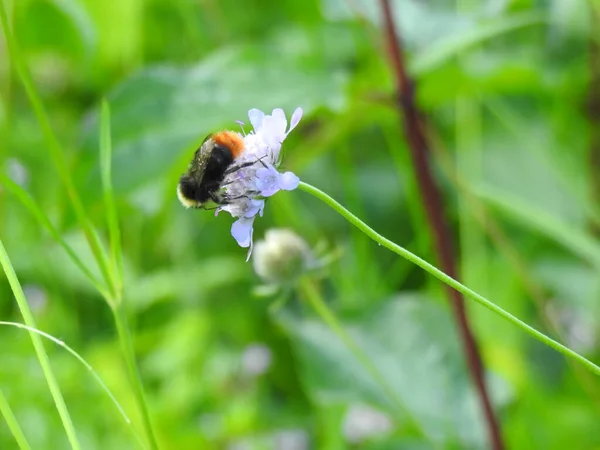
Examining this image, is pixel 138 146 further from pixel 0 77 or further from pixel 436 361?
pixel 0 77

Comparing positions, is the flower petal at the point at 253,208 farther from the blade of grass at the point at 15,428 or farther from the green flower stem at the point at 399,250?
the blade of grass at the point at 15,428

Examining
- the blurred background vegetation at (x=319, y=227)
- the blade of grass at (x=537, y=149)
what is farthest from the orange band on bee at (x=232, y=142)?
the blade of grass at (x=537, y=149)

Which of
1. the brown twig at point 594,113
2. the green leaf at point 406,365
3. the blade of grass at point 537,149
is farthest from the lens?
the brown twig at point 594,113

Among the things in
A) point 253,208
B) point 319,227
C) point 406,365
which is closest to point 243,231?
point 253,208

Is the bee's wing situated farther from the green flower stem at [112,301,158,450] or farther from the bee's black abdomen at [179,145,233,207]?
the green flower stem at [112,301,158,450]

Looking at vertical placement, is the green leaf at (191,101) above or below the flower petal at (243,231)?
above

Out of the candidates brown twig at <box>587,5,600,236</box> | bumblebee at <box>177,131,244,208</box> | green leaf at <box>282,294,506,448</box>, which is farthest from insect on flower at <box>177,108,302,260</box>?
brown twig at <box>587,5,600,236</box>

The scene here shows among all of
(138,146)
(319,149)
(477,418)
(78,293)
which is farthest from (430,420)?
(78,293)
